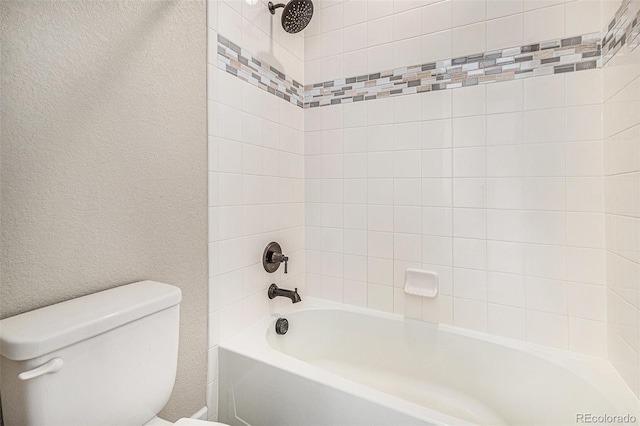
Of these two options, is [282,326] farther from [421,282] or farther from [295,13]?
[295,13]

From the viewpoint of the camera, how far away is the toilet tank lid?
25.6 inches

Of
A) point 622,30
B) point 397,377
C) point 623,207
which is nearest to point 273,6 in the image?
point 622,30

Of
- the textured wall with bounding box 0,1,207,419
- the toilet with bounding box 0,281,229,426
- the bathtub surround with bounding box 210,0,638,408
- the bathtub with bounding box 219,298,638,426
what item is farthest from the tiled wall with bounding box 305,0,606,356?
the toilet with bounding box 0,281,229,426

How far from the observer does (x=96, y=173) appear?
3.01 ft

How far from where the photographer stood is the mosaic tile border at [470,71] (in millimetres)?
1325

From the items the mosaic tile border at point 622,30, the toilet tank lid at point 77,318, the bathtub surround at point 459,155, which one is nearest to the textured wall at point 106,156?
the toilet tank lid at point 77,318

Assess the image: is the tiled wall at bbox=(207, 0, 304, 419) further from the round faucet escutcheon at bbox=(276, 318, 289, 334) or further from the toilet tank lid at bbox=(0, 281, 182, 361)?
the toilet tank lid at bbox=(0, 281, 182, 361)

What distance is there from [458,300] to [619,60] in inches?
47.7

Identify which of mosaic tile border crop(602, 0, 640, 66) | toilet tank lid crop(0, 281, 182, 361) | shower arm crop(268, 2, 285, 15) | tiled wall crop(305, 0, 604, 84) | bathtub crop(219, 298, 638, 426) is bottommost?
bathtub crop(219, 298, 638, 426)

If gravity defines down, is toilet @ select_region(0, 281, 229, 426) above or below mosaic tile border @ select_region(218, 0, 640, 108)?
below

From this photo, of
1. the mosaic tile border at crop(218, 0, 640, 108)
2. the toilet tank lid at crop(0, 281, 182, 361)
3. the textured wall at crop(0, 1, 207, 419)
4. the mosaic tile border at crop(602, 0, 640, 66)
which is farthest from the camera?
the mosaic tile border at crop(218, 0, 640, 108)

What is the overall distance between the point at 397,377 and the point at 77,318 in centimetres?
153

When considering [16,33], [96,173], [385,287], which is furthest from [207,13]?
[385,287]

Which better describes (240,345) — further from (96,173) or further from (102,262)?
(96,173)
